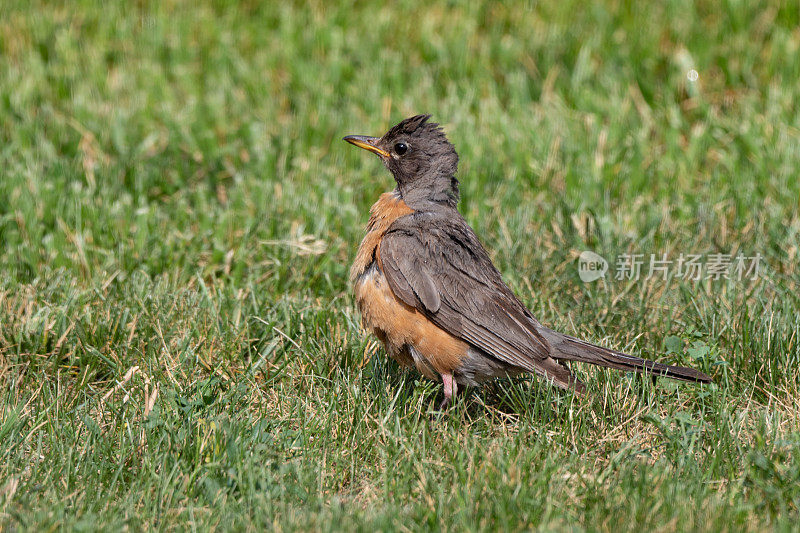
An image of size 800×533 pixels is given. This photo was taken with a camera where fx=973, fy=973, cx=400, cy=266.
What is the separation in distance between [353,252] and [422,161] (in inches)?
38.5

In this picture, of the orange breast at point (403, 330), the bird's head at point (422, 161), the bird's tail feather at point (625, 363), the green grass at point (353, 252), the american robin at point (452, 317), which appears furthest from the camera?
the bird's head at point (422, 161)

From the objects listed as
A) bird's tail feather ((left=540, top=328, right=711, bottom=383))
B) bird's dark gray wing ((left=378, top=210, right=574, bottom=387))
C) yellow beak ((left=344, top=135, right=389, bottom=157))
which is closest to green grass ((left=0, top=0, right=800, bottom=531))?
bird's tail feather ((left=540, top=328, right=711, bottom=383))

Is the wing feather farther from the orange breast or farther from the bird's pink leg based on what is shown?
the bird's pink leg

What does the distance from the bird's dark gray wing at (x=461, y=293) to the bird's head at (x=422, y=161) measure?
14.8 inches

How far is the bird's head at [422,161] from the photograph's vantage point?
16.8 ft

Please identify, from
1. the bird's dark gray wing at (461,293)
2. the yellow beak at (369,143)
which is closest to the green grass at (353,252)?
the bird's dark gray wing at (461,293)

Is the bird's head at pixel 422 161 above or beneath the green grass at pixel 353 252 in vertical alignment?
above

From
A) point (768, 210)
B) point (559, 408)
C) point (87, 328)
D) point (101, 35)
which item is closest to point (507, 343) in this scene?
point (559, 408)

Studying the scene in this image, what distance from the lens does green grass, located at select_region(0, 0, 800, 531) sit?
3666 millimetres

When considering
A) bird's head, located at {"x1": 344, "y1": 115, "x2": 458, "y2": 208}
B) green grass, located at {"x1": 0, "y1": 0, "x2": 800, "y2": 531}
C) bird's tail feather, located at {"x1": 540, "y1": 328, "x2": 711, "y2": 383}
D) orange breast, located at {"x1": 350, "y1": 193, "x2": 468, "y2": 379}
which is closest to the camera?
green grass, located at {"x1": 0, "y1": 0, "x2": 800, "y2": 531}

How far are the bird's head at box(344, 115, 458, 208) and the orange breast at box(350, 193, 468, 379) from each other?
65 centimetres

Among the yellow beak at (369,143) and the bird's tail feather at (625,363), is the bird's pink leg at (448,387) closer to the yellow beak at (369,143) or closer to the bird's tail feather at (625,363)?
the bird's tail feather at (625,363)

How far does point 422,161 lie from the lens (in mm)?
5176

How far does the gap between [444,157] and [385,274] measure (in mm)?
885
